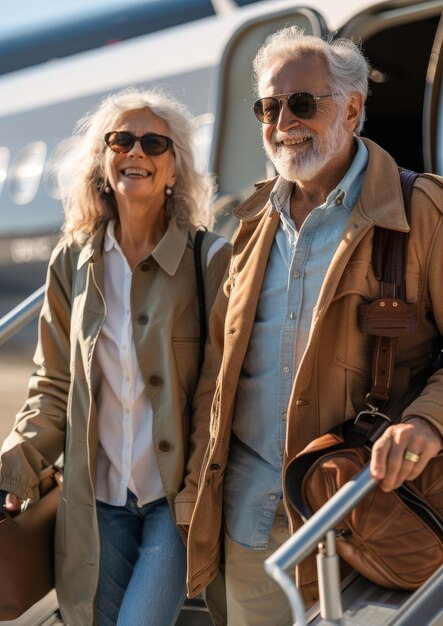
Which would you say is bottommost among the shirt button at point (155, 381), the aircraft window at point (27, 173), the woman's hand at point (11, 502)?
the woman's hand at point (11, 502)

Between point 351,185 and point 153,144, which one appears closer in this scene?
point 351,185

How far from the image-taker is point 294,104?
7.45ft

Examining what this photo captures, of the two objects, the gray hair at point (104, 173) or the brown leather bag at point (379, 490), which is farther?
the gray hair at point (104, 173)

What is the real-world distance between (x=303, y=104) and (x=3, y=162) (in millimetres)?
6860

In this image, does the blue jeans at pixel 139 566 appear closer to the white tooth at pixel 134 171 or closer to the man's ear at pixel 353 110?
the white tooth at pixel 134 171

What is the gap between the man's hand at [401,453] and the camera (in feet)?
6.24

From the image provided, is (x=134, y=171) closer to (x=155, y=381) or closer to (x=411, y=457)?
(x=155, y=381)

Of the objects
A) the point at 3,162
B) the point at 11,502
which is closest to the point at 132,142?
the point at 11,502

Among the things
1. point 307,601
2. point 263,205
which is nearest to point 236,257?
point 263,205

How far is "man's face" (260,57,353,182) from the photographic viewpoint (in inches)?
89.4

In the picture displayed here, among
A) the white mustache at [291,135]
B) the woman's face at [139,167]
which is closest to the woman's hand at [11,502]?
the woman's face at [139,167]

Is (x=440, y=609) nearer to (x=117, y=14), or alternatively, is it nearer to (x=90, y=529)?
(x=90, y=529)

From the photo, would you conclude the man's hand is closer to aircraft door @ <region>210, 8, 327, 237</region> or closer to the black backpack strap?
the black backpack strap

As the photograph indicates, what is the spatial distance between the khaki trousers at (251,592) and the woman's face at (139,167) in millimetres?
938
